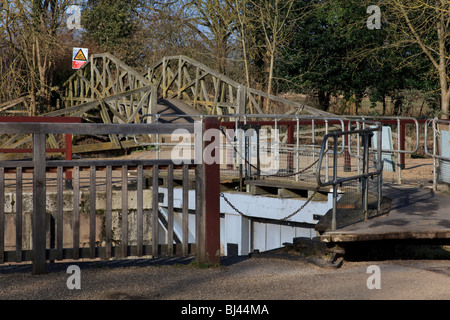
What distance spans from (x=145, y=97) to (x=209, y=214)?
512 inches

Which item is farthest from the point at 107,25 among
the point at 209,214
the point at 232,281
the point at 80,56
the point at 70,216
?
the point at 232,281

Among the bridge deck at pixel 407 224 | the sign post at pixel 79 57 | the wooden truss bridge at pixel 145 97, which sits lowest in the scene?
the bridge deck at pixel 407 224

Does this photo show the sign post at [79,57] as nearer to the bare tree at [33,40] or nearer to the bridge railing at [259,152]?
the bare tree at [33,40]

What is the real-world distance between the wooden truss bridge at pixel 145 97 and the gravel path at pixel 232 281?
33.5 feet

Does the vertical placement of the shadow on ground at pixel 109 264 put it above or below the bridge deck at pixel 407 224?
below

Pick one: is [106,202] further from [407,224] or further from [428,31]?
[428,31]

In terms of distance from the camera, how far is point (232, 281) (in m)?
5.41

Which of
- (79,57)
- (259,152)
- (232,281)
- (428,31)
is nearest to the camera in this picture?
(232,281)

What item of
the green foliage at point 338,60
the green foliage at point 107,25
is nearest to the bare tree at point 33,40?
the green foliage at point 107,25

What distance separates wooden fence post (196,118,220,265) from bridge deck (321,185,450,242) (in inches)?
48.1

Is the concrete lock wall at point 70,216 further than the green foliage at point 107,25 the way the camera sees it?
No

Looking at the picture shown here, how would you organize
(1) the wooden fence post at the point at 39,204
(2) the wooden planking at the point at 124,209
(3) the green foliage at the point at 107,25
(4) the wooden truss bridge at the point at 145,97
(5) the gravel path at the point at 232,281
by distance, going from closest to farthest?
(5) the gravel path at the point at 232,281
(1) the wooden fence post at the point at 39,204
(2) the wooden planking at the point at 124,209
(4) the wooden truss bridge at the point at 145,97
(3) the green foliage at the point at 107,25

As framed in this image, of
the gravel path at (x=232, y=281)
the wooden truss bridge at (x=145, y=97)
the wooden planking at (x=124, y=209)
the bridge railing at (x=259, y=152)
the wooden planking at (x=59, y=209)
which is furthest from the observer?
the wooden truss bridge at (x=145, y=97)

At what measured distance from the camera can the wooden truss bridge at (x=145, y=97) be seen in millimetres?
18297
